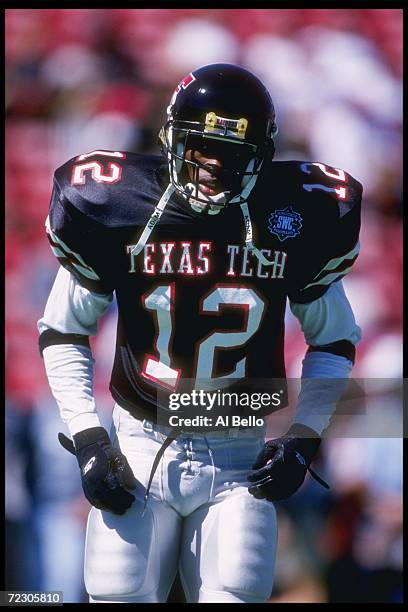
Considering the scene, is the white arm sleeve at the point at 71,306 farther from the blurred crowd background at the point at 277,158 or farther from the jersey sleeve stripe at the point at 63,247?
the blurred crowd background at the point at 277,158

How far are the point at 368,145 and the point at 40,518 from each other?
1488 millimetres

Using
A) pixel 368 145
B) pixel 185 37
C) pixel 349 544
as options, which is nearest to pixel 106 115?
pixel 185 37

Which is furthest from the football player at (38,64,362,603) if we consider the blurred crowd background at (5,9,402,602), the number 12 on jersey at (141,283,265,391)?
the blurred crowd background at (5,9,402,602)

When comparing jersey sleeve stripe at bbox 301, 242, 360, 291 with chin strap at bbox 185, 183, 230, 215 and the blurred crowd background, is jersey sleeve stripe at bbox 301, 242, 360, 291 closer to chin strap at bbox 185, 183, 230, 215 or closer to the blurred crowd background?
chin strap at bbox 185, 183, 230, 215

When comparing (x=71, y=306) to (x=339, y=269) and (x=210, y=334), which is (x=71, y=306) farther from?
(x=339, y=269)

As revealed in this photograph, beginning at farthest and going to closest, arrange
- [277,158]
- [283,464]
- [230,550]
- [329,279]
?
[277,158], [329,279], [283,464], [230,550]

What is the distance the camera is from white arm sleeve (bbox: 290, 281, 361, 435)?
6.24 feet

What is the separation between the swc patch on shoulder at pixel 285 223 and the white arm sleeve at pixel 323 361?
156mm

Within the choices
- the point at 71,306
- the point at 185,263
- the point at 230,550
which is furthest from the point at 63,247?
the point at 230,550

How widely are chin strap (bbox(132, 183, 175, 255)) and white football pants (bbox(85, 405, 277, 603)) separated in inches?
13.9

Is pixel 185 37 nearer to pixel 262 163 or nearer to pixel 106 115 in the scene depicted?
pixel 106 115

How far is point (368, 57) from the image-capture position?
283 centimetres

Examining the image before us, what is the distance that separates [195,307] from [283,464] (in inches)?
14.3

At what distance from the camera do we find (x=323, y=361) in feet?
6.32
